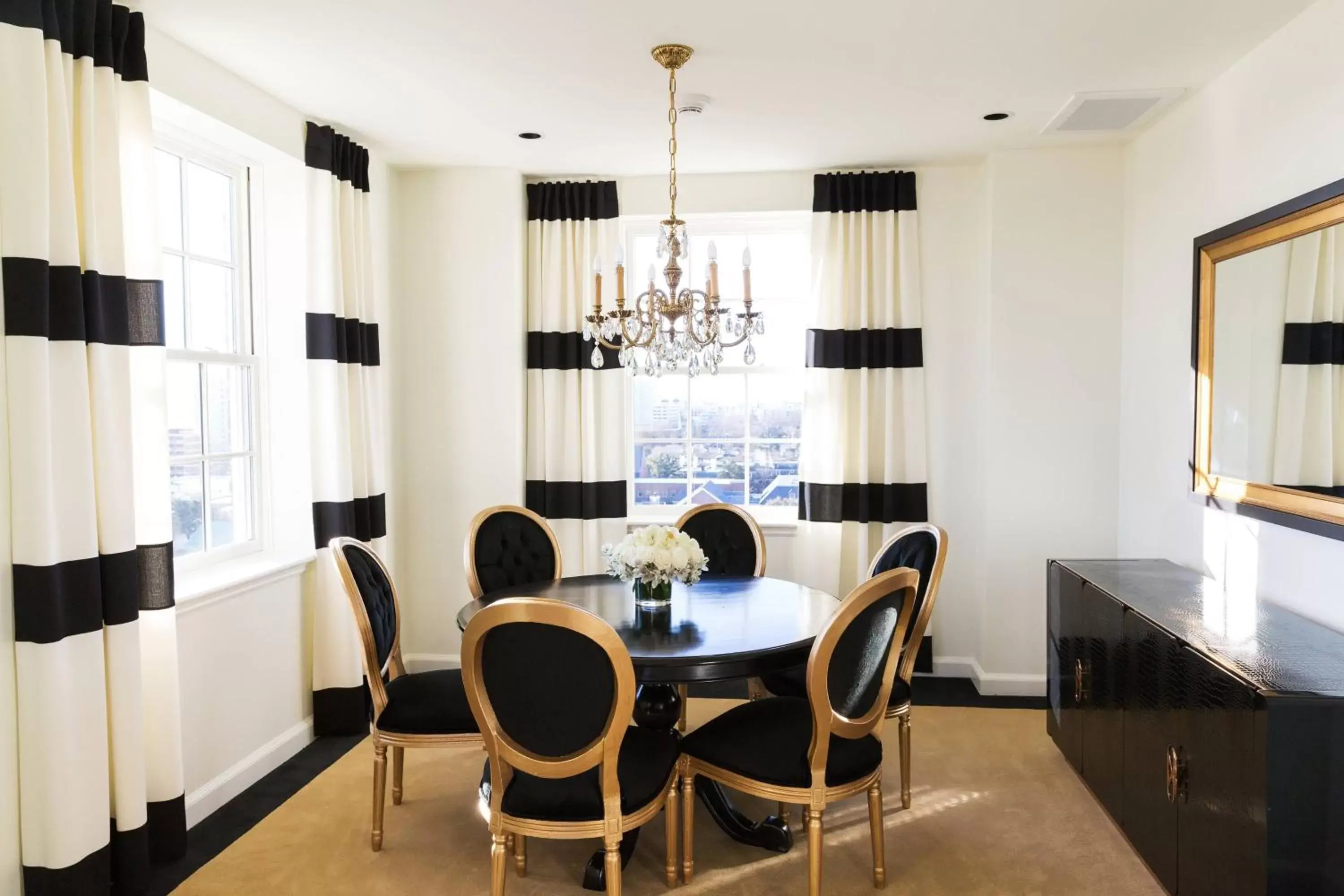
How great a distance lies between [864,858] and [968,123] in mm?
3051

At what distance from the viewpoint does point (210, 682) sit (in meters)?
3.27

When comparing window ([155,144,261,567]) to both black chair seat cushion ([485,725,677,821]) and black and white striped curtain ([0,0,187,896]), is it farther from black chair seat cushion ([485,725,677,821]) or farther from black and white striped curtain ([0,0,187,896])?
black chair seat cushion ([485,725,677,821])

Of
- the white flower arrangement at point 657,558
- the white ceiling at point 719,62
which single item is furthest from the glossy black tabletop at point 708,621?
the white ceiling at point 719,62

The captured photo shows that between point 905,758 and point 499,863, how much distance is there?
159 centimetres

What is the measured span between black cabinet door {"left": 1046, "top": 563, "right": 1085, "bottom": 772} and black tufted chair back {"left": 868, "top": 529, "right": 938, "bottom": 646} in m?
0.62

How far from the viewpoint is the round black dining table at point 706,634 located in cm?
252

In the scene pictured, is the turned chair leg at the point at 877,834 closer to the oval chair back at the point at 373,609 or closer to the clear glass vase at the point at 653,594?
the clear glass vase at the point at 653,594

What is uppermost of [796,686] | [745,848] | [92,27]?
[92,27]

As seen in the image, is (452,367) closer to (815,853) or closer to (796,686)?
(796,686)

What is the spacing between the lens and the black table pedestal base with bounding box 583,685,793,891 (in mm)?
2721

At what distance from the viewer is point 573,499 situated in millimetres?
4820

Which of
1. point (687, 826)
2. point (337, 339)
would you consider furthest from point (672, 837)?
point (337, 339)

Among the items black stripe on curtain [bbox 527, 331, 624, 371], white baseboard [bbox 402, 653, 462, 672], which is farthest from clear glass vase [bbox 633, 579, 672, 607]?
white baseboard [bbox 402, 653, 462, 672]

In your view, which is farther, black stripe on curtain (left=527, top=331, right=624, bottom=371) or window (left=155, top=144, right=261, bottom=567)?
black stripe on curtain (left=527, top=331, right=624, bottom=371)
